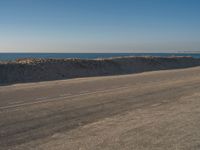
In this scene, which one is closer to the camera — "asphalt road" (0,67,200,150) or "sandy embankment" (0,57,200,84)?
"asphalt road" (0,67,200,150)

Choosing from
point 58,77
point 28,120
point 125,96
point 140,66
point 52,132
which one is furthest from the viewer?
point 140,66

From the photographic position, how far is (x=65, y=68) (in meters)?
30.2

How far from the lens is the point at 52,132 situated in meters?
7.98

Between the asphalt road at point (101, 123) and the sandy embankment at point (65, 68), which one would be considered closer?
the asphalt road at point (101, 123)

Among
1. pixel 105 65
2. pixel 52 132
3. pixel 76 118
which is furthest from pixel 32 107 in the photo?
pixel 105 65

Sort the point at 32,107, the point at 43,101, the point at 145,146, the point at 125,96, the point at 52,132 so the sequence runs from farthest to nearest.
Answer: the point at 125,96, the point at 43,101, the point at 32,107, the point at 52,132, the point at 145,146

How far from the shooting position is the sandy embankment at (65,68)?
25219 millimetres

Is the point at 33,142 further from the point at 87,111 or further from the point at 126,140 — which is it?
the point at 87,111

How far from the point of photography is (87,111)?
1055 cm

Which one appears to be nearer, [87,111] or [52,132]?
[52,132]

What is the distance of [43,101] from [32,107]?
1.51 meters

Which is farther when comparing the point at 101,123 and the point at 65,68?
the point at 65,68

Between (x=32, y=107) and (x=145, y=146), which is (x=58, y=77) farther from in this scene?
(x=145, y=146)

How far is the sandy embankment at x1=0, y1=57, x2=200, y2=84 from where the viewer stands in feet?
82.7
